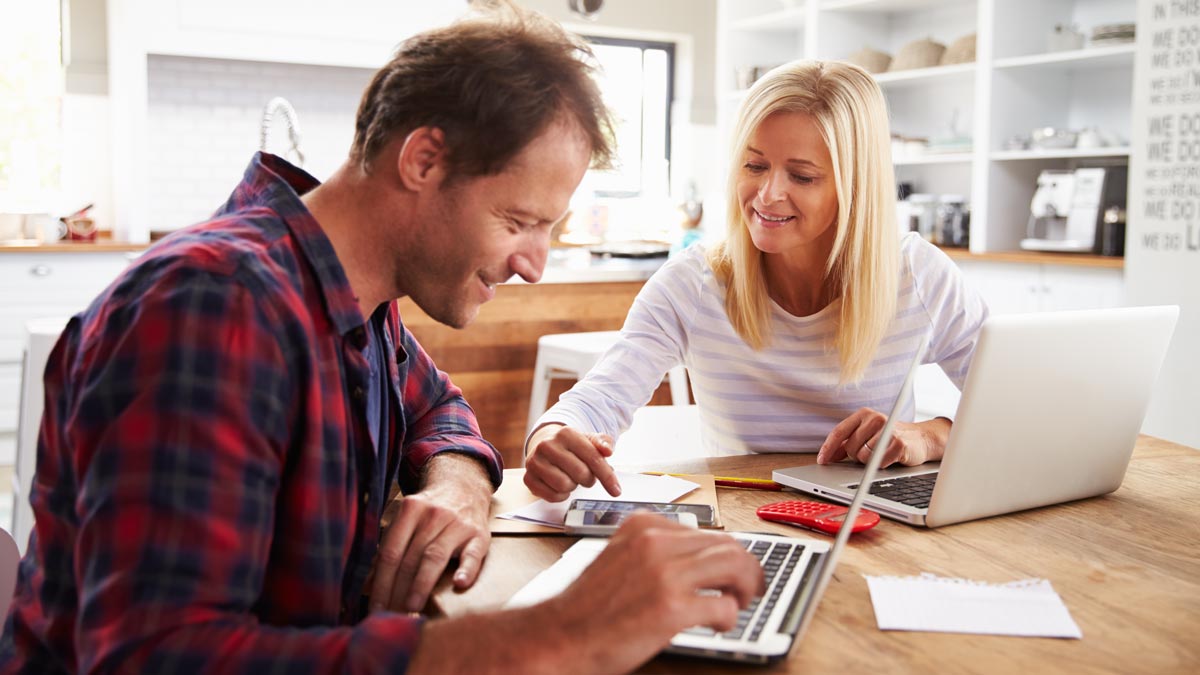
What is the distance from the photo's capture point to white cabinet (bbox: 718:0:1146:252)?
464 cm

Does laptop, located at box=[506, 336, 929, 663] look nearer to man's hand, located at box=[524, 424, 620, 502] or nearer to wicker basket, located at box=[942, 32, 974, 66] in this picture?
man's hand, located at box=[524, 424, 620, 502]

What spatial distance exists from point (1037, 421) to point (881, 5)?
4.61 m

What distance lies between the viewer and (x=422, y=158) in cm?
101

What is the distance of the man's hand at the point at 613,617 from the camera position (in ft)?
2.63

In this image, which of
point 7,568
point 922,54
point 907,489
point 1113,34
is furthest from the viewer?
point 922,54

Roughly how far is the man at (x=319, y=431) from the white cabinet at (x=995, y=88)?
12.5ft

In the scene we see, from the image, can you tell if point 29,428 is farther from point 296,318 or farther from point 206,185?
point 206,185

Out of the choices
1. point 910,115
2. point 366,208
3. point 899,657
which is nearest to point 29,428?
point 366,208

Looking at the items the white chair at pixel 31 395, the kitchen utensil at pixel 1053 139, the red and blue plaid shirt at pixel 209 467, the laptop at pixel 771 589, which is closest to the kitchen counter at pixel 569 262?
the white chair at pixel 31 395

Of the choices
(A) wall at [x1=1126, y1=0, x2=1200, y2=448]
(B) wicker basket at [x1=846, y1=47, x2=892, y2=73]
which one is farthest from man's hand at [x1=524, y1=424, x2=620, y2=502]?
(B) wicker basket at [x1=846, y1=47, x2=892, y2=73]

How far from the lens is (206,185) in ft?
19.3

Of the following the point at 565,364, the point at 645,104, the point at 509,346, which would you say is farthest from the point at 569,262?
the point at 645,104

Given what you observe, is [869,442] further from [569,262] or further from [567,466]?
[569,262]

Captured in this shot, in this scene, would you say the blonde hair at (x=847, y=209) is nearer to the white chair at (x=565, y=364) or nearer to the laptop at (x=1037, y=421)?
the laptop at (x=1037, y=421)
